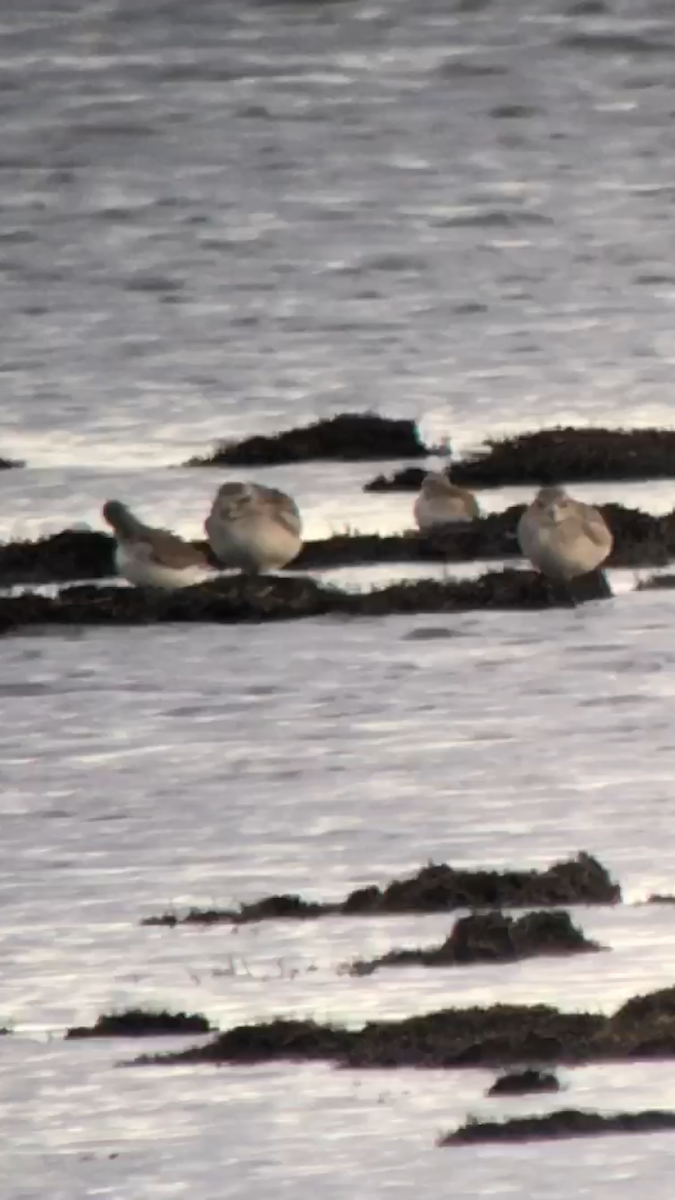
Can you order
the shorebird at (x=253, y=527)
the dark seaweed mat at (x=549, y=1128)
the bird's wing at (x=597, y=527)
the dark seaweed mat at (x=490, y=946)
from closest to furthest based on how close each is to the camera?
the dark seaweed mat at (x=549, y=1128) < the dark seaweed mat at (x=490, y=946) < the shorebird at (x=253, y=527) < the bird's wing at (x=597, y=527)

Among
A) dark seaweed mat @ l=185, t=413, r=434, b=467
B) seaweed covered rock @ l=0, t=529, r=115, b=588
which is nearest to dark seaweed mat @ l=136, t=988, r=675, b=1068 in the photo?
seaweed covered rock @ l=0, t=529, r=115, b=588

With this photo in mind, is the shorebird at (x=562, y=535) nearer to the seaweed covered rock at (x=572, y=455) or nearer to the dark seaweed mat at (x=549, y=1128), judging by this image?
the seaweed covered rock at (x=572, y=455)

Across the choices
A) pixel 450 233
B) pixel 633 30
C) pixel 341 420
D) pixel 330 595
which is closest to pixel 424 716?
pixel 330 595

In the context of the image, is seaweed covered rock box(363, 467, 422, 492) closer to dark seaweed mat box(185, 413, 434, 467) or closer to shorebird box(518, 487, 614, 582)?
dark seaweed mat box(185, 413, 434, 467)

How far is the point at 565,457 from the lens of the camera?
309 centimetres

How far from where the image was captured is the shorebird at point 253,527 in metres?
2.90

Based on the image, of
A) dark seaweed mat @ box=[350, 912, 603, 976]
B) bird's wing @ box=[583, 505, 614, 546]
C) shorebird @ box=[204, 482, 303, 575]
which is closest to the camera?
dark seaweed mat @ box=[350, 912, 603, 976]

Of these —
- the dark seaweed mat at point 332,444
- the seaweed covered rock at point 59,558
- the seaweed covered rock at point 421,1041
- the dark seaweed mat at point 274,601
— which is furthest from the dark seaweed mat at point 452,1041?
the dark seaweed mat at point 332,444

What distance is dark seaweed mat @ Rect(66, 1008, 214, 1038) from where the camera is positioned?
8.89 ft

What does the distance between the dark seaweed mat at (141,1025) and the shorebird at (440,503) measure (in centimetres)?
Answer: 85

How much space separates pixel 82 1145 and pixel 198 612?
85cm

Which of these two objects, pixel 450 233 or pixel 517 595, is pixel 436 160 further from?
pixel 517 595

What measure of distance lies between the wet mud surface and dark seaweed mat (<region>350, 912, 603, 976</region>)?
61 centimetres

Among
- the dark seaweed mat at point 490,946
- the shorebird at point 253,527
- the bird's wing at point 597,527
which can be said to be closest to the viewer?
the dark seaweed mat at point 490,946
